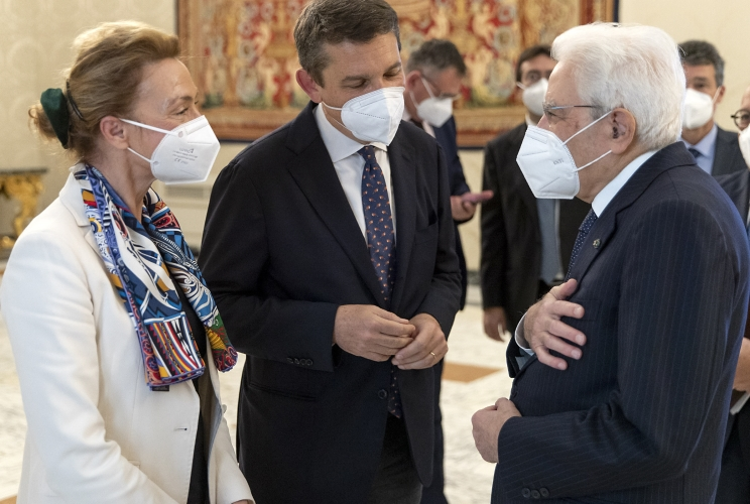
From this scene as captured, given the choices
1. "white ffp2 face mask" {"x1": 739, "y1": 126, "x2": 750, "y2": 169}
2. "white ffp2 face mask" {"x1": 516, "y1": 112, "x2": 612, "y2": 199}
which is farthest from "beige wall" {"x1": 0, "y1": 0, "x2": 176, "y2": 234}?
"white ffp2 face mask" {"x1": 516, "y1": 112, "x2": 612, "y2": 199}

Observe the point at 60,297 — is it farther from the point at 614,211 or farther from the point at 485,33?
the point at 485,33

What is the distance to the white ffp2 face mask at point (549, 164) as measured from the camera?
1.75 m

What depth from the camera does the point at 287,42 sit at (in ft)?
28.1

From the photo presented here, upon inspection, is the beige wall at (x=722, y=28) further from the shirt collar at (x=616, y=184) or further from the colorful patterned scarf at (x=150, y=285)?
the colorful patterned scarf at (x=150, y=285)

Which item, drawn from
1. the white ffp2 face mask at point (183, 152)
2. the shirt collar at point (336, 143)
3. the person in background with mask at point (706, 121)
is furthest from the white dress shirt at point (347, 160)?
the person in background with mask at point (706, 121)

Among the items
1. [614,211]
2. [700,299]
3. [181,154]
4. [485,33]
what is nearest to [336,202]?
[181,154]

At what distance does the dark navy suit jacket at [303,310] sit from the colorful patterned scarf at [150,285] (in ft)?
0.96

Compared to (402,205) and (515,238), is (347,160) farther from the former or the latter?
(515,238)

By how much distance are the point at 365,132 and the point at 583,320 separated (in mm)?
905

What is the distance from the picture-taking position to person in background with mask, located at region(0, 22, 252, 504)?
1.56 m

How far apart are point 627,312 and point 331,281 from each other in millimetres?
917

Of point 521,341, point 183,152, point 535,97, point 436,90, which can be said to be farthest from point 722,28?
point 183,152

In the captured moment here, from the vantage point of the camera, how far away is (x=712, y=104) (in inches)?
150

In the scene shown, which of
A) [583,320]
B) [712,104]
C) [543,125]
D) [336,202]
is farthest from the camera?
[712,104]
